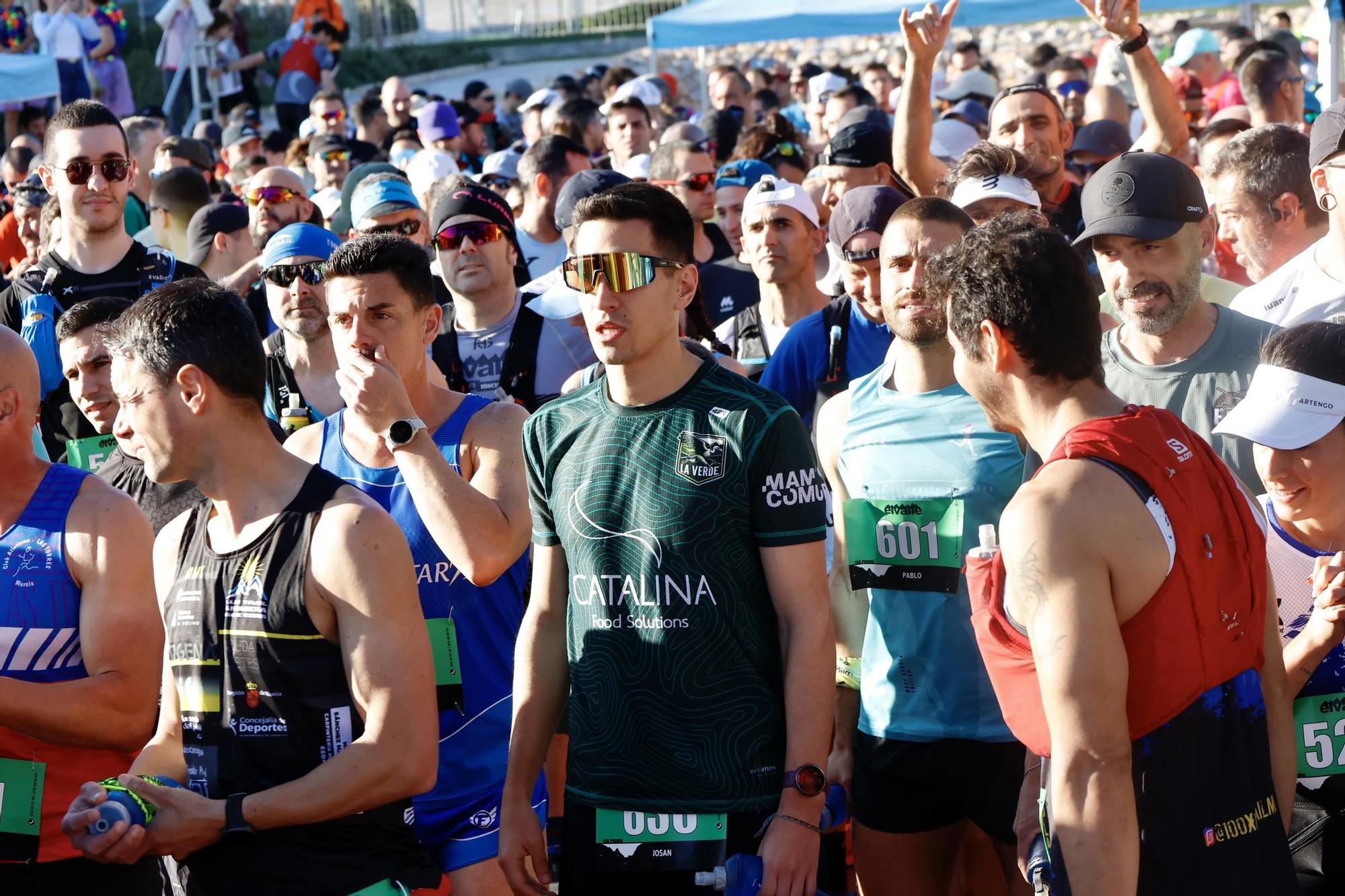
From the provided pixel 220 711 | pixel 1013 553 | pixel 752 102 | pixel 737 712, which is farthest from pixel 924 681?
pixel 752 102

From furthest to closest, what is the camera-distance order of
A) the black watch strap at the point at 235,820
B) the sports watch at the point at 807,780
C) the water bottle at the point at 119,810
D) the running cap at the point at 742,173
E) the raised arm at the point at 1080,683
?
the running cap at the point at 742,173
the sports watch at the point at 807,780
the black watch strap at the point at 235,820
the water bottle at the point at 119,810
the raised arm at the point at 1080,683

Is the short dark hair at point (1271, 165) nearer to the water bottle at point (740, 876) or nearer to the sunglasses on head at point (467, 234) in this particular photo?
the sunglasses on head at point (467, 234)

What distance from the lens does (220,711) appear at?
3.04 m

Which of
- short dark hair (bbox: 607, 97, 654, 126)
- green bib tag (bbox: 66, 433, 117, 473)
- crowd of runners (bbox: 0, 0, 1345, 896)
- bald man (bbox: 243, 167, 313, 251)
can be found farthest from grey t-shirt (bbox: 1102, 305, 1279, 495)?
short dark hair (bbox: 607, 97, 654, 126)

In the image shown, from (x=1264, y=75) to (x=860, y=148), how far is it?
297 centimetres

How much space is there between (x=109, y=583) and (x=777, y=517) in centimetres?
151

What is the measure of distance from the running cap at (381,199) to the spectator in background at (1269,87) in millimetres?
4740

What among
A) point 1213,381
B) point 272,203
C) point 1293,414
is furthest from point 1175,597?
point 272,203

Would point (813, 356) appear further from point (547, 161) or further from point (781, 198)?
point (547, 161)

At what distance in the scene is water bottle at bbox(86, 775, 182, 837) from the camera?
2.79 metres

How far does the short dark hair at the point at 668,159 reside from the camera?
26.2 ft

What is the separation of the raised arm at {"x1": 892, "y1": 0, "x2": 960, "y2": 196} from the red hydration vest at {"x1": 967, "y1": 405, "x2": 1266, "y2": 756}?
3.75m

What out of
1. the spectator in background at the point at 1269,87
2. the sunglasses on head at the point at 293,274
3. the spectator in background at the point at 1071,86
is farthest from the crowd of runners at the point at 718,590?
the spectator in background at the point at 1071,86

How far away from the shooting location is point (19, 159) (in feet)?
40.3
